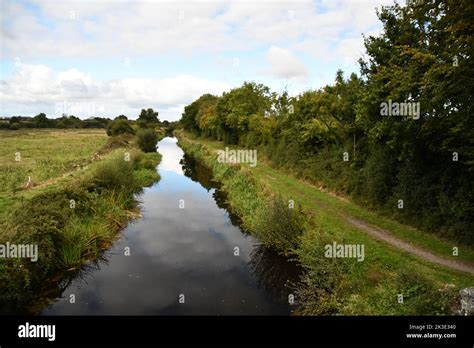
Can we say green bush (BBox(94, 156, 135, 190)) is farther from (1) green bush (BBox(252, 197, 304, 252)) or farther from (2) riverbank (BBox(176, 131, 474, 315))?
(1) green bush (BBox(252, 197, 304, 252))

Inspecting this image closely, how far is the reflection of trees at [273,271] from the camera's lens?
12109mm

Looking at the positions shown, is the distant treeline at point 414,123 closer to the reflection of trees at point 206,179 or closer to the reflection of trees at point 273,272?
the reflection of trees at point 273,272

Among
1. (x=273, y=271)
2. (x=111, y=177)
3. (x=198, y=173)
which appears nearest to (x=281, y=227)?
(x=273, y=271)

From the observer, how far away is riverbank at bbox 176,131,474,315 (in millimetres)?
8805

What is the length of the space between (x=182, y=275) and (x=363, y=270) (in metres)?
6.59

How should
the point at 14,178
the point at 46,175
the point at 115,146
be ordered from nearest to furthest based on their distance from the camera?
the point at 14,178 → the point at 46,175 → the point at 115,146

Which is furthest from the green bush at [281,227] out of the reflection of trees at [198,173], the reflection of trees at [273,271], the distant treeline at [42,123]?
the distant treeline at [42,123]

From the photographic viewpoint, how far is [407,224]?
15.1 metres

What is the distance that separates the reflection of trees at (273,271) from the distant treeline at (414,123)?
5763 millimetres

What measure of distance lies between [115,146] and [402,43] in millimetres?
38462

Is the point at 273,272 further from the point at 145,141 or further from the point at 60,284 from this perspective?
the point at 145,141

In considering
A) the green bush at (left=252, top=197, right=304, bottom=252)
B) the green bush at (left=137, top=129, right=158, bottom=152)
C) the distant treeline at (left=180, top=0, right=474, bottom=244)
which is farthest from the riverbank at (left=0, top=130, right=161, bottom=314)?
the green bush at (left=137, top=129, right=158, bottom=152)
